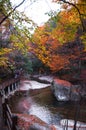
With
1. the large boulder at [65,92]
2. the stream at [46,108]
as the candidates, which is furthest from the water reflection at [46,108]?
the large boulder at [65,92]

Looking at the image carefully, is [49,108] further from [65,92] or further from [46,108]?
[65,92]

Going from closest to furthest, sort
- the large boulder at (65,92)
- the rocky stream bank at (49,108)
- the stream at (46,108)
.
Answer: the rocky stream bank at (49,108), the stream at (46,108), the large boulder at (65,92)

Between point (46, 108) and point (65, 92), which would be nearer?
point (46, 108)

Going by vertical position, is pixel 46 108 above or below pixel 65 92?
below

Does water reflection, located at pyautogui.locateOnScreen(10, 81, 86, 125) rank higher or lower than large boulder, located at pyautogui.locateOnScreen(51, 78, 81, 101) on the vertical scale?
lower

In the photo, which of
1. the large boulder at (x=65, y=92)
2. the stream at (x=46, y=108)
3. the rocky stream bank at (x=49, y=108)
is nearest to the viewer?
the rocky stream bank at (x=49, y=108)

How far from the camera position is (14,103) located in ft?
74.6

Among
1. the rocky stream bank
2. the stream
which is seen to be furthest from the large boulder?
the stream

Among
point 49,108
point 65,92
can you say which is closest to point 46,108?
point 49,108

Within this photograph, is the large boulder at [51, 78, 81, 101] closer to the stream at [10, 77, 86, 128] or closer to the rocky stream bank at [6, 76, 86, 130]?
the rocky stream bank at [6, 76, 86, 130]

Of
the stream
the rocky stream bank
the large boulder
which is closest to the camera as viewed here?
the rocky stream bank

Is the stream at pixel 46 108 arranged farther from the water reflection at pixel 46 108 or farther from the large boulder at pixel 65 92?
the large boulder at pixel 65 92

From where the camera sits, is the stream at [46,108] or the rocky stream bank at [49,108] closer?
the rocky stream bank at [49,108]

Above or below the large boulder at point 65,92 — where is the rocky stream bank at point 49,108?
below
